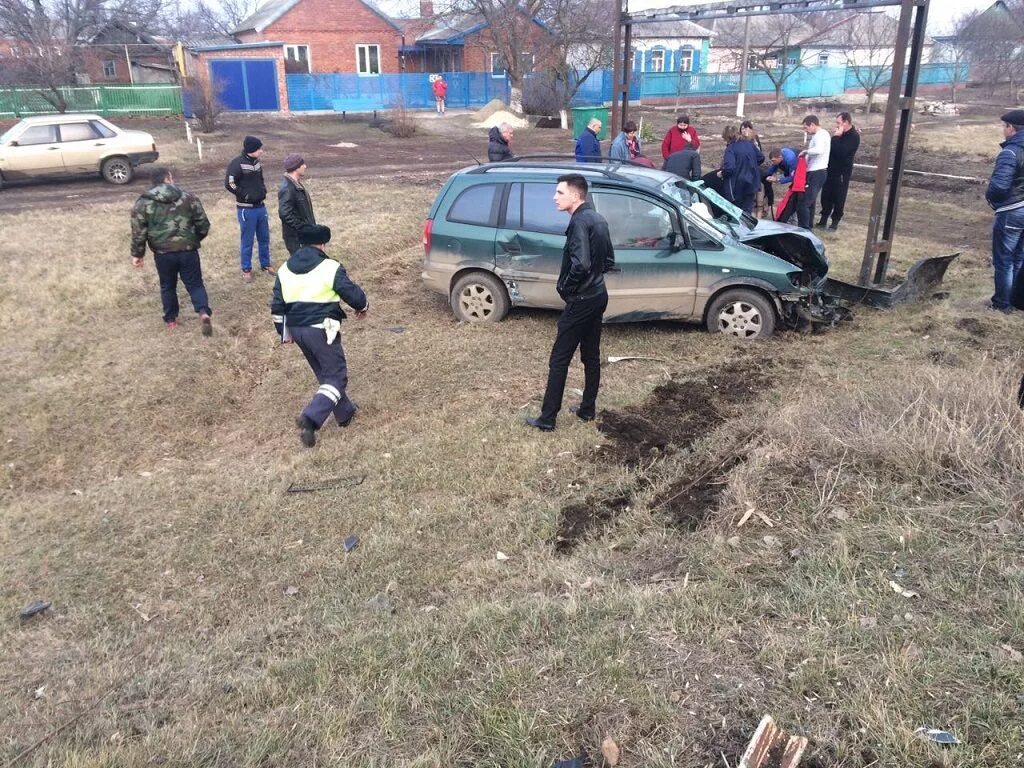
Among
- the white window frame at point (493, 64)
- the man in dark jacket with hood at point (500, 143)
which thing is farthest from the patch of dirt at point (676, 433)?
the white window frame at point (493, 64)

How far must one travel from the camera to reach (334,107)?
36.2 metres

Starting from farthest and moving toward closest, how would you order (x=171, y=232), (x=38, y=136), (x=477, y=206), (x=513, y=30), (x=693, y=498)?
1. (x=513, y=30)
2. (x=38, y=136)
3. (x=477, y=206)
4. (x=171, y=232)
5. (x=693, y=498)

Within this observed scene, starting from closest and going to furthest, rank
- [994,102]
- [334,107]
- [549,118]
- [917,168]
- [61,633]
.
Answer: [61,633] < [917,168] < [549,118] < [334,107] < [994,102]

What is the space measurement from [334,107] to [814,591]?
1464 inches

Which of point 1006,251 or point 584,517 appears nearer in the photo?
point 584,517

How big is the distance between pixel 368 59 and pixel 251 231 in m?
34.4

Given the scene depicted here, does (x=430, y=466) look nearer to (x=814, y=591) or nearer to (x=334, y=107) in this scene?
(x=814, y=591)

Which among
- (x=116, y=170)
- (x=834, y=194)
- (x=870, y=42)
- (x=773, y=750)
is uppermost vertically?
(x=870, y=42)

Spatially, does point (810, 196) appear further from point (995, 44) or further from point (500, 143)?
point (995, 44)

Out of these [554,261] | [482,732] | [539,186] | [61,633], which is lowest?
[61,633]

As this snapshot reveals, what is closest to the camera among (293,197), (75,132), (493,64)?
(293,197)

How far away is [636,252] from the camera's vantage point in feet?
24.5

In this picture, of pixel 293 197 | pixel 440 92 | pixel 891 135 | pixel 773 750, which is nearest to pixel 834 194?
pixel 891 135

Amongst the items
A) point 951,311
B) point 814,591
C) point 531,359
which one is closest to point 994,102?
point 951,311
